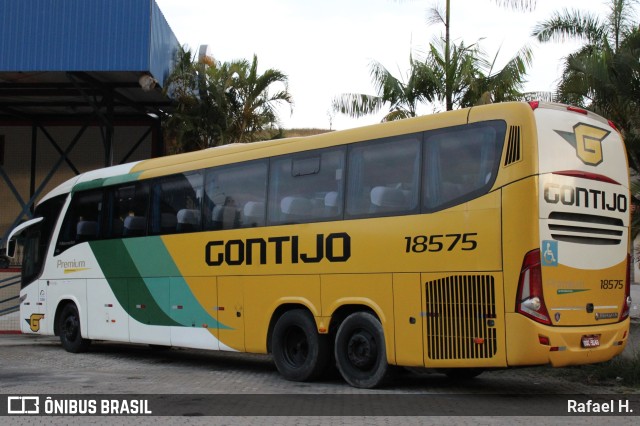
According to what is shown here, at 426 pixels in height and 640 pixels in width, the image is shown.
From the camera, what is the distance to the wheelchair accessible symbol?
30.8 ft

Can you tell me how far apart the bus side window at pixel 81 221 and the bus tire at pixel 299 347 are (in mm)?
5665

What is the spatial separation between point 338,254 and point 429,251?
1620 millimetres

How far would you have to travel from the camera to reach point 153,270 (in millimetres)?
14844

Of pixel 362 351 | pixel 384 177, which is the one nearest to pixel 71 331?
pixel 362 351

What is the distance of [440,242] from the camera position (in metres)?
10.1

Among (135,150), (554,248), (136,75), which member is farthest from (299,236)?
(135,150)

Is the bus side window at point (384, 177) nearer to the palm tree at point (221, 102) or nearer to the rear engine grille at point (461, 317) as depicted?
the rear engine grille at point (461, 317)

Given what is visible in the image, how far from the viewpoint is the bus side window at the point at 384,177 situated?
10.7 m

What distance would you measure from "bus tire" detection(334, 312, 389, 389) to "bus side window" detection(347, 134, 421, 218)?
144cm

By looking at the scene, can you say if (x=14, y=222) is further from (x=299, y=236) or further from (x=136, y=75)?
(x=299, y=236)

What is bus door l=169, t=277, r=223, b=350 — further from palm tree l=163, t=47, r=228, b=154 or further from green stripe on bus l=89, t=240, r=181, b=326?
palm tree l=163, t=47, r=228, b=154

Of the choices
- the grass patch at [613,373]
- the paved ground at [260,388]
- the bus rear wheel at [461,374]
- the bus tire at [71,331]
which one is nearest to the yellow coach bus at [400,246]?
the bus rear wheel at [461,374]

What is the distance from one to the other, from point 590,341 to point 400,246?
254cm

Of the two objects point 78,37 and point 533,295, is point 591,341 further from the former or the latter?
point 78,37
